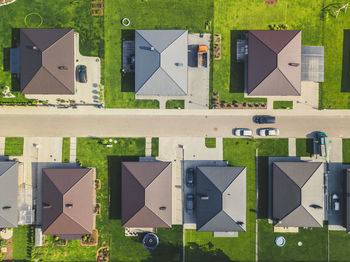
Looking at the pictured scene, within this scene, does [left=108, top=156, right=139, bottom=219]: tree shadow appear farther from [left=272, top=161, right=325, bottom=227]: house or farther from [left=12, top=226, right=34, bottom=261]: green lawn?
[left=272, top=161, right=325, bottom=227]: house

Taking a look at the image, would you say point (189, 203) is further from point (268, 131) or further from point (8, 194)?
point (8, 194)

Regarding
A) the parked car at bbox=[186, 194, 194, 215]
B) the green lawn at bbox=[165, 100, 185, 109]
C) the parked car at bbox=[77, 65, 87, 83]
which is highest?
the parked car at bbox=[77, 65, 87, 83]

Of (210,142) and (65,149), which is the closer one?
(65,149)

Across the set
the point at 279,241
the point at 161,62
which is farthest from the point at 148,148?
the point at 279,241

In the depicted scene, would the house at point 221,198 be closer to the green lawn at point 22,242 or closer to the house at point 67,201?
the house at point 67,201

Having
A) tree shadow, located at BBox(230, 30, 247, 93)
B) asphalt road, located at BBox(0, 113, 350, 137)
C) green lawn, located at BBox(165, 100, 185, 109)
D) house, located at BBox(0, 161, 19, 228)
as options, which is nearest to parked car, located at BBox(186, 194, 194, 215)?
asphalt road, located at BBox(0, 113, 350, 137)

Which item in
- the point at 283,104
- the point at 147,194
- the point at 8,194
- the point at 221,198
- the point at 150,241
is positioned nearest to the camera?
the point at 221,198
